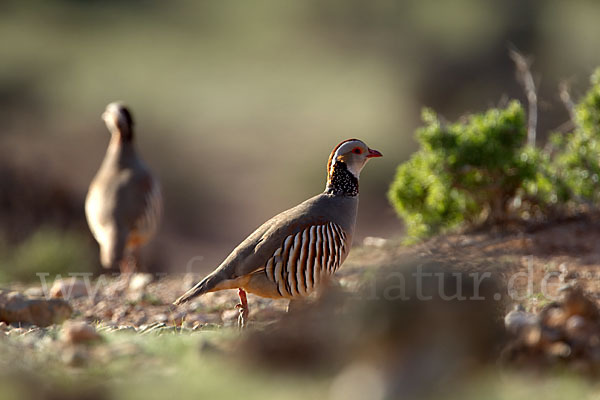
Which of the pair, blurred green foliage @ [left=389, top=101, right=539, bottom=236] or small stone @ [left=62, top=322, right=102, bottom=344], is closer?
small stone @ [left=62, top=322, right=102, bottom=344]

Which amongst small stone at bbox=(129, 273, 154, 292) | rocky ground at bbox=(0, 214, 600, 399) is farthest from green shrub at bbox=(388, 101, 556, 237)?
rocky ground at bbox=(0, 214, 600, 399)

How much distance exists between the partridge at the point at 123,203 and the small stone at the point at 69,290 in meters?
0.85

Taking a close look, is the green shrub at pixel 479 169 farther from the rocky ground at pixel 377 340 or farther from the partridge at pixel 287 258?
the rocky ground at pixel 377 340

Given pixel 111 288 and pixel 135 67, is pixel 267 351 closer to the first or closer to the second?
pixel 111 288

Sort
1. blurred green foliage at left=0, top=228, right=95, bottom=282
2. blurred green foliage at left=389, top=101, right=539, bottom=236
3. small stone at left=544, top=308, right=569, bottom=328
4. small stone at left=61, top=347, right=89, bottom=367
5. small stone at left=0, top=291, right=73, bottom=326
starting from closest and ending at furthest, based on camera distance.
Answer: small stone at left=61, top=347, right=89, bottom=367 → small stone at left=544, top=308, right=569, bottom=328 → small stone at left=0, top=291, right=73, bottom=326 → blurred green foliage at left=389, top=101, right=539, bottom=236 → blurred green foliage at left=0, top=228, right=95, bottom=282

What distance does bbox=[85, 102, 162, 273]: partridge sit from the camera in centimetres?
954

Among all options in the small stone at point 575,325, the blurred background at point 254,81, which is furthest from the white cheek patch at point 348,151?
the blurred background at point 254,81

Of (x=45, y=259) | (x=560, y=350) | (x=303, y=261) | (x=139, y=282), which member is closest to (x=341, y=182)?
(x=303, y=261)

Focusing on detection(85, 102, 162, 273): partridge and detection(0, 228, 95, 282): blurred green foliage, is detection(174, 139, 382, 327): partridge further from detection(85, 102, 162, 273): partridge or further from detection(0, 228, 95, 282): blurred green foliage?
detection(0, 228, 95, 282): blurred green foliage

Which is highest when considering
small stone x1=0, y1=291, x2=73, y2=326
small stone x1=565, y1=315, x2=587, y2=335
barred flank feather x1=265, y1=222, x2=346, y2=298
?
barred flank feather x1=265, y1=222, x2=346, y2=298

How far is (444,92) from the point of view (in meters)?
34.8

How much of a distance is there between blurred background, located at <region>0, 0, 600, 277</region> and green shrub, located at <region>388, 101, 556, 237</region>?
11090 mm

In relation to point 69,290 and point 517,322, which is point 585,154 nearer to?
point 517,322

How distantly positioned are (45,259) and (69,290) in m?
3.85
